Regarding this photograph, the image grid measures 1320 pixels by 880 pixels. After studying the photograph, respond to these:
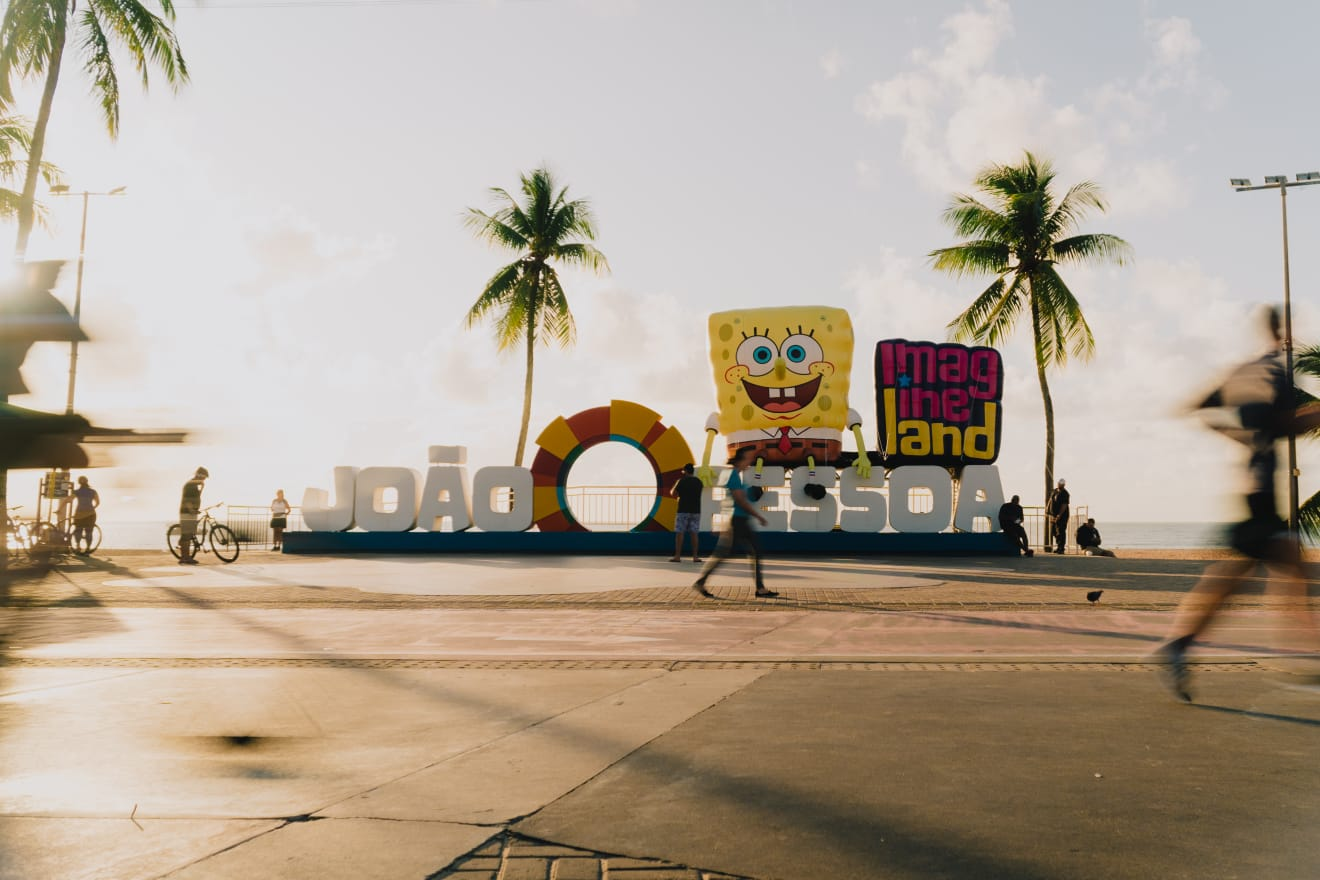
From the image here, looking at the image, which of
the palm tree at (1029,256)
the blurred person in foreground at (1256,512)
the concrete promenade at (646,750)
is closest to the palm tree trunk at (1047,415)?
the palm tree at (1029,256)

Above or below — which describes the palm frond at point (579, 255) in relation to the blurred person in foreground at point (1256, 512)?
above

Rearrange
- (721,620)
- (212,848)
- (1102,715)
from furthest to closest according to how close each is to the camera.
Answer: (721,620)
(1102,715)
(212,848)

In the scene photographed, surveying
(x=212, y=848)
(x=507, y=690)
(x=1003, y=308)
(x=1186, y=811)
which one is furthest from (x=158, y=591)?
(x=1003, y=308)

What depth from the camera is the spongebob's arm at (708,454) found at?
23172mm

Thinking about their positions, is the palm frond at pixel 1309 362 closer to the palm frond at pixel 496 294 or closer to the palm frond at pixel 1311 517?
the palm frond at pixel 1311 517

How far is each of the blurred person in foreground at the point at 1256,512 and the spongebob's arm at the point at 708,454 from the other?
17.4 m

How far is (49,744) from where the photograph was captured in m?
4.83

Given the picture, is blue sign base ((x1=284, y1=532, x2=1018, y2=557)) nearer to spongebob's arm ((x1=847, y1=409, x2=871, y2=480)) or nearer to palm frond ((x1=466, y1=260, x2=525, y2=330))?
spongebob's arm ((x1=847, y1=409, x2=871, y2=480))

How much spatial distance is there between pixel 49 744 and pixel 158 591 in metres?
10.1

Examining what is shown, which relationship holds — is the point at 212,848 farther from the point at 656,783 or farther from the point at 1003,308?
the point at 1003,308

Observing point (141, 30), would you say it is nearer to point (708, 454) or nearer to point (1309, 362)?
point (708, 454)

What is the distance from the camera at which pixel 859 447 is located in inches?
914

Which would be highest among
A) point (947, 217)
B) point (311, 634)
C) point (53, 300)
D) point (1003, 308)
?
point (947, 217)

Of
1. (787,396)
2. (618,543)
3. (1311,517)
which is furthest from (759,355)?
(1311,517)
